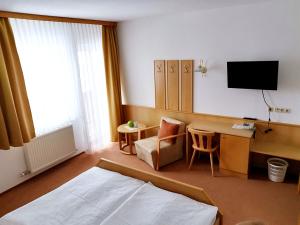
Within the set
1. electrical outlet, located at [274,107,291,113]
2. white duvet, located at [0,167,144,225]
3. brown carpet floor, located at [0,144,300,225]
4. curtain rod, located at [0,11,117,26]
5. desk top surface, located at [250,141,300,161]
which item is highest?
curtain rod, located at [0,11,117,26]

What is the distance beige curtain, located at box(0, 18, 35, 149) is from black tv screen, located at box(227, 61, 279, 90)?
3.01 meters

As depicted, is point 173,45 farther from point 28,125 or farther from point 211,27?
point 28,125

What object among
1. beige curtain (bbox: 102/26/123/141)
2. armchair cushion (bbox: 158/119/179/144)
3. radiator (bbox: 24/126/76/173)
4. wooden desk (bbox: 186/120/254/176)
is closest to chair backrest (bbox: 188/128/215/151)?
wooden desk (bbox: 186/120/254/176)

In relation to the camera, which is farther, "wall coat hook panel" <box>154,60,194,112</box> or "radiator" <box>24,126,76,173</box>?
"wall coat hook panel" <box>154,60,194,112</box>

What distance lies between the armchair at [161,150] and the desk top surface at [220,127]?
12.2 inches

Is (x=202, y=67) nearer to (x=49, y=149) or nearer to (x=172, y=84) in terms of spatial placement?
(x=172, y=84)

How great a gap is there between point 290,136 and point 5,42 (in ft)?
13.4

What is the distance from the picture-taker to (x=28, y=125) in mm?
3391

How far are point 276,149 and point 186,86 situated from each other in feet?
5.61

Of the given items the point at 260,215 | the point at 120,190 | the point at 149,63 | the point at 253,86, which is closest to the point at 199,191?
the point at 120,190

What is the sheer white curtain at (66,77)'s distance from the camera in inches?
135

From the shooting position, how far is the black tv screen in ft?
10.3

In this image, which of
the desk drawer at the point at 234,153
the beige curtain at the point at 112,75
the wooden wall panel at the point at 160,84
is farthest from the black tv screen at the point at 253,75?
the beige curtain at the point at 112,75

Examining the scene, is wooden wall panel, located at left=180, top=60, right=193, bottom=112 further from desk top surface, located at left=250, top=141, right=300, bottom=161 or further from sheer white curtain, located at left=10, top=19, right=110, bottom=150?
sheer white curtain, located at left=10, top=19, right=110, bottom=150
